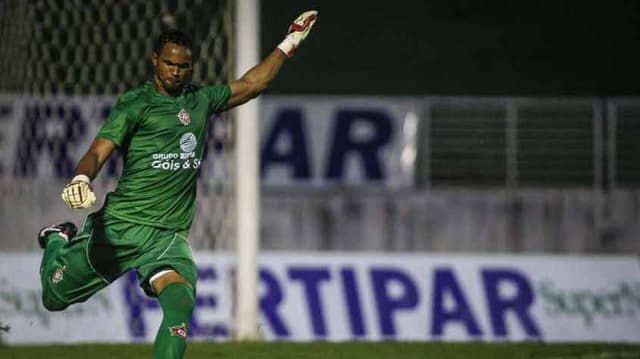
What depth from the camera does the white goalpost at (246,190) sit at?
9961 millimetres

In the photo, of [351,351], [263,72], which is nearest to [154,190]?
[263,72]

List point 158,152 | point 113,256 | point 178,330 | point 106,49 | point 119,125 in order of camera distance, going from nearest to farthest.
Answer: point 178,330, point 119,125, point 158,152, point 113,256, point 106,49

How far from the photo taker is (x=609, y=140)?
617 inches

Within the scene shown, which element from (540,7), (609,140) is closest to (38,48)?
(609,140)

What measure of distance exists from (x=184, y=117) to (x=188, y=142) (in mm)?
119

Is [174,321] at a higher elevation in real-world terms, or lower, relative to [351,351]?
higher

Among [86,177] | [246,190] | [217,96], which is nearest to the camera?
[86,177]

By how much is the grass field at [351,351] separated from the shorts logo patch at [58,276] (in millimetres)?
1084

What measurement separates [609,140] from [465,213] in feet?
5.98

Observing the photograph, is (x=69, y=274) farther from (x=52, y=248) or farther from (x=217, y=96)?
(x=217, y=96)

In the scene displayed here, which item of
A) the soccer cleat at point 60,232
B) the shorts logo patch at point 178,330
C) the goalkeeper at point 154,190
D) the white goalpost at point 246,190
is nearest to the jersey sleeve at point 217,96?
the goalkeeper at point 154,190

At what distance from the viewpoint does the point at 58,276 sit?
7273 mm

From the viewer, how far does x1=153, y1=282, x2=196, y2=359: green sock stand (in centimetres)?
632

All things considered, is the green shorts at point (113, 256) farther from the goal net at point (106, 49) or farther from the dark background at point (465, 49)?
the dark background at point (465, 49)
